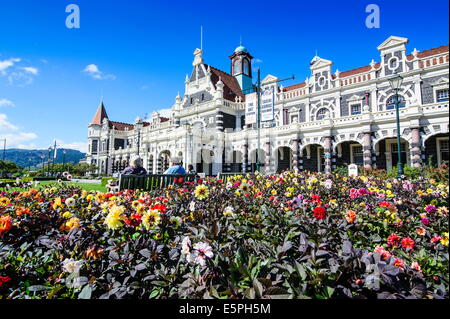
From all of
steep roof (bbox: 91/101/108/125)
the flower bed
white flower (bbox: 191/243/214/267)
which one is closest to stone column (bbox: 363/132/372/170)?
the flower bed

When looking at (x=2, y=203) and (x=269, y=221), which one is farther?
(x=2, y=203)

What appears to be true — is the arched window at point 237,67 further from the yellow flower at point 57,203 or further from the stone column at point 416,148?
A: the yellow flower at point 57,203

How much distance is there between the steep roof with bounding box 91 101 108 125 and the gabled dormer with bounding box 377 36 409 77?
2220 inches

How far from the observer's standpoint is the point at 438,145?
16.4 metres

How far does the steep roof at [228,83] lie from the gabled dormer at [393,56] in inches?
591

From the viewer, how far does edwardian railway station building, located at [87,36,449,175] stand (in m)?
17.0

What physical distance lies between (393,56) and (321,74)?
5.82m

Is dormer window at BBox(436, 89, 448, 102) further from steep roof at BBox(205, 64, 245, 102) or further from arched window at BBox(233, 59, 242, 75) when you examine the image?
arched window at BBox(233, 59, 242, 75)

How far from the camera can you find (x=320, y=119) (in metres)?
23.1

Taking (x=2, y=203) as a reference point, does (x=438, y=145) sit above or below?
above

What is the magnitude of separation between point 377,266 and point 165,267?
1.30 meters

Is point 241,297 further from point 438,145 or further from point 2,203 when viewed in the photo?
point 438,145

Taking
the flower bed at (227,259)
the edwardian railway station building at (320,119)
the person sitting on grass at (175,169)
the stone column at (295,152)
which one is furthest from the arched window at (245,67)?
the flower bed at (227,259)
